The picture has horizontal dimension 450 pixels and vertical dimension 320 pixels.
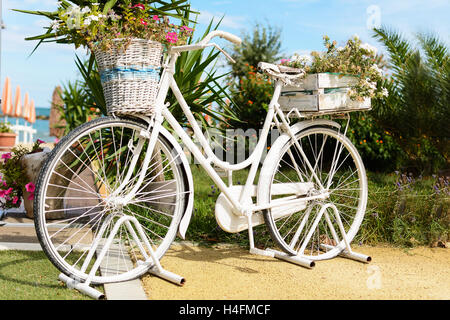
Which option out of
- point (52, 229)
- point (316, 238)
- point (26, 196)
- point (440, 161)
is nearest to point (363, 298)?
point (316, 238)

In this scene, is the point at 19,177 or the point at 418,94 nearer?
the point at 19,177

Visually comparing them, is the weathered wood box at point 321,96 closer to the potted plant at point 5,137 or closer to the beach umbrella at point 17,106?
the potted plant at point 5,137

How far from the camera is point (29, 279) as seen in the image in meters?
2.71

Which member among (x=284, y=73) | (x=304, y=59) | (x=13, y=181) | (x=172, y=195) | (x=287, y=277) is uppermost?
(x=304, y=59)

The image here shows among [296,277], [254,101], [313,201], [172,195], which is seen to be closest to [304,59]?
[313,201]

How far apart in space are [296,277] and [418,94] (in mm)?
3375

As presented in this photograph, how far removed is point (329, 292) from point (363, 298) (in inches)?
7.4

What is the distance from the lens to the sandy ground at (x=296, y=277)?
2613 millimetres

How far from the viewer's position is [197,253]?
339 centimetres

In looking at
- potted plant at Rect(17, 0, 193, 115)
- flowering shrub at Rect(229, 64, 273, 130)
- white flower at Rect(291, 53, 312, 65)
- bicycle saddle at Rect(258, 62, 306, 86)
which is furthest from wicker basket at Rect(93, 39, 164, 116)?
flowering shrub at Rect(229, 64, 273, 130)

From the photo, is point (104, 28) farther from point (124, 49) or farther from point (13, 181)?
point (13, 181)

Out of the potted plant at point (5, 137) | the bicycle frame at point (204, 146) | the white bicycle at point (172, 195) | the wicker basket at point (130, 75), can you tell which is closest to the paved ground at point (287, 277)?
the white bicycle at point (172, 195)

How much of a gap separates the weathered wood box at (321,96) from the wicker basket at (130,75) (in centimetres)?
106

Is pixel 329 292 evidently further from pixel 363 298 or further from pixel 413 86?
pixel 413 86
